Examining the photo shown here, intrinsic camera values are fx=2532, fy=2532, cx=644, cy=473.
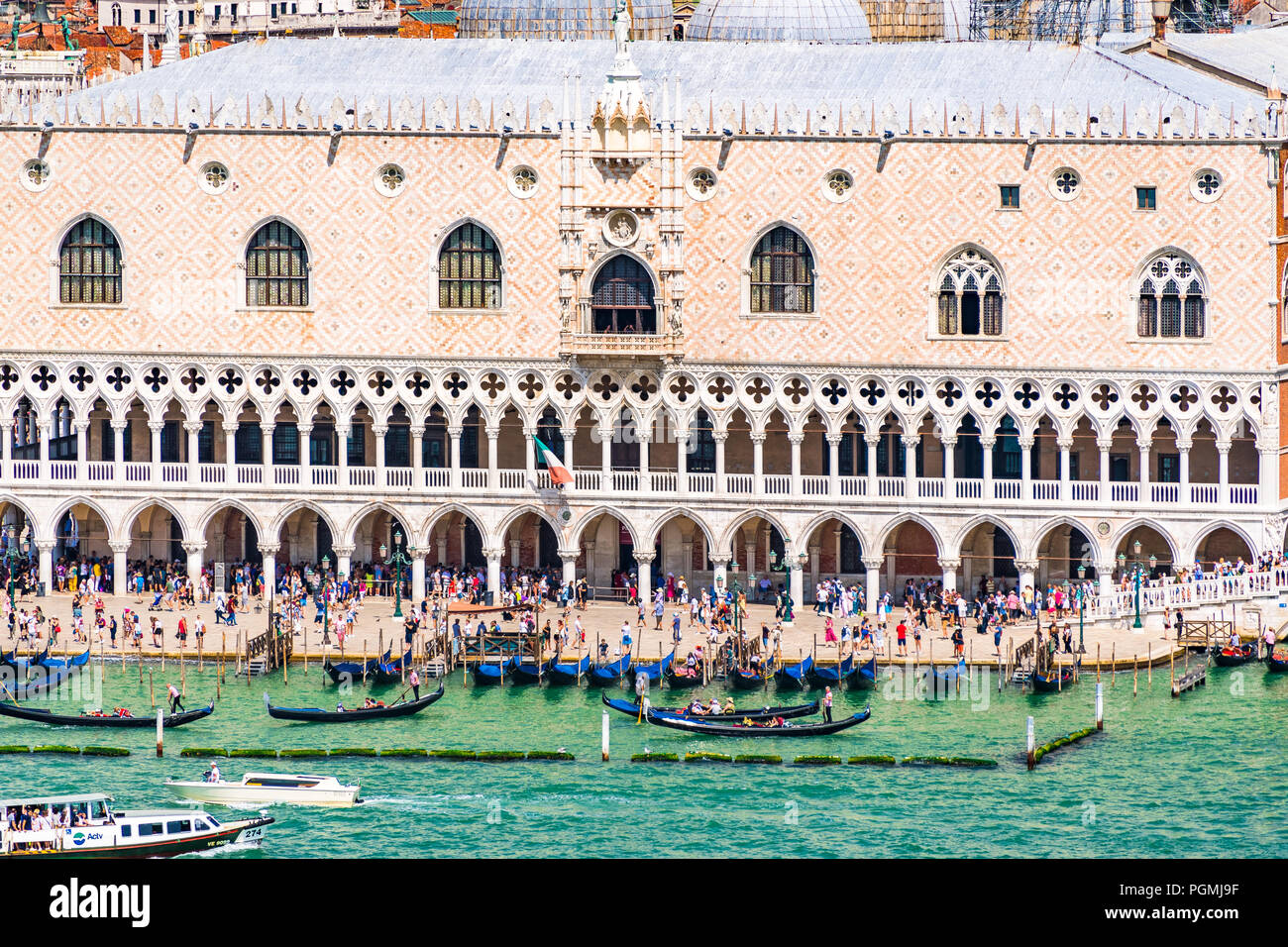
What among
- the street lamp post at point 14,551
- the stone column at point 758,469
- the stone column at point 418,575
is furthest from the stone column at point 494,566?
the street lamp post at point 14,551

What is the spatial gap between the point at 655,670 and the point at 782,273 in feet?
43.5

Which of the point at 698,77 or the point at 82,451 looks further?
the point at 82,451

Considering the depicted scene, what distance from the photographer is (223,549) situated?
74438mm

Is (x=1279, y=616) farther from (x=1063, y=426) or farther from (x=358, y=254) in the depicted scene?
(x=358, y=254)

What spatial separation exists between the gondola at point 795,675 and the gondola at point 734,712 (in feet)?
7.00

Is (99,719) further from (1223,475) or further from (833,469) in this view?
(1223,475)

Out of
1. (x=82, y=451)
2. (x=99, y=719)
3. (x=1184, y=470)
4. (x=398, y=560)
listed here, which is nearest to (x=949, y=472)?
(x=1184, y=470)

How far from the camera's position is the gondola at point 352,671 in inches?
2458

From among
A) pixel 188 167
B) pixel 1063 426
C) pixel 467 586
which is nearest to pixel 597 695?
pixel 467 586

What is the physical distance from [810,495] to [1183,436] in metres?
10.2

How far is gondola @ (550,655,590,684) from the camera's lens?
62.4 meters

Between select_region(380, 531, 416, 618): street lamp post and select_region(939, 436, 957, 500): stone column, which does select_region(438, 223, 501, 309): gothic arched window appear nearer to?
select_region(380, 531, 416, 618): street lamp post

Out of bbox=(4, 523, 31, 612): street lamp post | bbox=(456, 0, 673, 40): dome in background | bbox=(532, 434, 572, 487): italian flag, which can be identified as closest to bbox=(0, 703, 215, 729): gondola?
bbox=(4, 523, 31, 612): street lamp post

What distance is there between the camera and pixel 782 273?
69.3m
